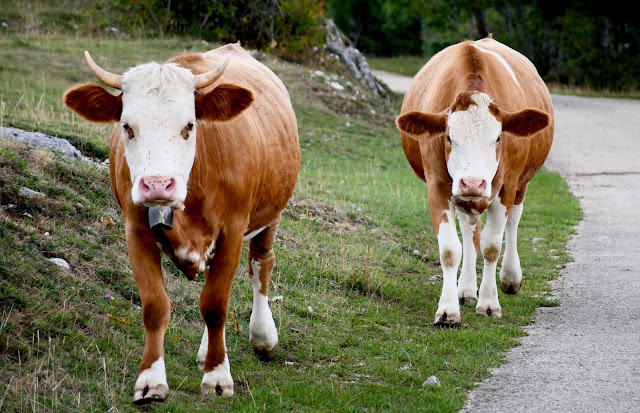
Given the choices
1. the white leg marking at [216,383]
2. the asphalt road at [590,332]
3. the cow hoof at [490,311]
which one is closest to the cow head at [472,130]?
the cow hoof at [490,311]

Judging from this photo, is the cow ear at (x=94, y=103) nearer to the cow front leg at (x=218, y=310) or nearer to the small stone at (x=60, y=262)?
the cow front leg at (x=218, y=310)

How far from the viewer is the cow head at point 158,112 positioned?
4.79m

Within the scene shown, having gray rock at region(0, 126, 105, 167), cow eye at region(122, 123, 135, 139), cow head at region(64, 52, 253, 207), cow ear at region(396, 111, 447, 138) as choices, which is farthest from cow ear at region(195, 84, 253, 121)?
gray rock at region(0, 126, 105, 167)

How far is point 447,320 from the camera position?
7.40 meters

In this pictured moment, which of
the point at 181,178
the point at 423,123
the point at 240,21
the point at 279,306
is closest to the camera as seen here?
the point at 181,178

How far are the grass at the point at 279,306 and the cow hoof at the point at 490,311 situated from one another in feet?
0.26

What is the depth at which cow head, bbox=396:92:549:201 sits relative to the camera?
7.04 metres

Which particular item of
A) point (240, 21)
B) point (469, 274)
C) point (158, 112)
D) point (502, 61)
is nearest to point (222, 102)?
point (158, 112)

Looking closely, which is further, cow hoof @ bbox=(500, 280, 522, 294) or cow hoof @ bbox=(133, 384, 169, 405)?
cow hoof @ bbox=(500, 280, 522, 294)

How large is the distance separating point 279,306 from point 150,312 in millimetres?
2176

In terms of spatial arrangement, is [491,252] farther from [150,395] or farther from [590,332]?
[150,395]

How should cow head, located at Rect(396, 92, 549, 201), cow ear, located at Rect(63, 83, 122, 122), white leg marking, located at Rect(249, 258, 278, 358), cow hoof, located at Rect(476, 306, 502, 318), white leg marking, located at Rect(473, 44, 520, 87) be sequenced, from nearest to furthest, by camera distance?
1. cow ear, located at Rect(63, 83, 122, 122)
2. white leg marking, located at Rect(249, 258, 278, 358)
3. cow head, located at Rect(396, 92, 549, 201)
4. cow hoof, located at Rect(476, 306, 502, 318)
5. white leg marking, located at Rect(473, 44, 520, 87)

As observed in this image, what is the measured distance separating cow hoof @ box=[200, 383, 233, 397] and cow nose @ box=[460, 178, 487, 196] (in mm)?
2519

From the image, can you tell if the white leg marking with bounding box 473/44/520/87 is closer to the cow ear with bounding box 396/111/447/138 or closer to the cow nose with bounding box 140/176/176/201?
A: the cow ear with bounding box 396/111/447/138
